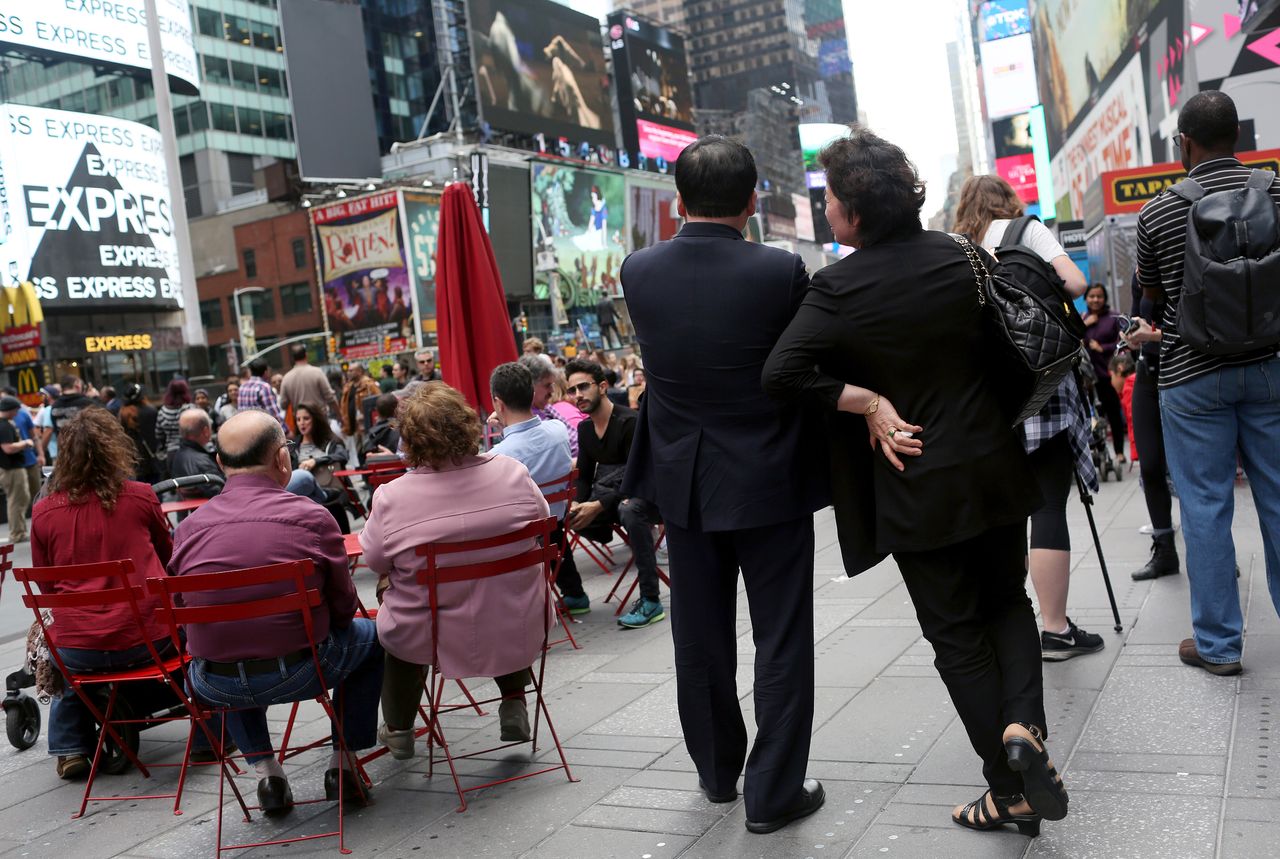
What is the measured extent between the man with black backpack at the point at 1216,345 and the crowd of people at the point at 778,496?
1 cm

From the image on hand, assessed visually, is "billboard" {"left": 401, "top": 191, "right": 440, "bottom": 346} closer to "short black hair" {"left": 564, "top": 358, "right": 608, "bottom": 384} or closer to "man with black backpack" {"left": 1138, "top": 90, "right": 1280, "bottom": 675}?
"short black hair" {"left": 564, "top": 358, "right": 608, "bottom": 384}

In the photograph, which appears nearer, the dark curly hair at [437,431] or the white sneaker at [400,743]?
the dark curly hair at [437,431]

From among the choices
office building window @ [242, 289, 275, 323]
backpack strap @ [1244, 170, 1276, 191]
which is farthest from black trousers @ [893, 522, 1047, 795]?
office building window @ [242, 289, 275, 323]

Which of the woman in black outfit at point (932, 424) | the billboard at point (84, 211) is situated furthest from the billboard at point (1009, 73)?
the woman in black outfit at point (932, 424)

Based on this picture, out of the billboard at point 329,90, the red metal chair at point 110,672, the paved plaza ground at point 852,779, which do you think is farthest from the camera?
the billboard at point 329,90

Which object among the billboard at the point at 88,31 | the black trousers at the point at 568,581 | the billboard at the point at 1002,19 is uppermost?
the billboard at the point at 1002,19

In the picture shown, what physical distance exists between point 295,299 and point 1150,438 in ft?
201

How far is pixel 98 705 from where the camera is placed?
5.00m

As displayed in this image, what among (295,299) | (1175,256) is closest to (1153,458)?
(1175,256)

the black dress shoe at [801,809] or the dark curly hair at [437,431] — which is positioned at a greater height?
the dark curly hair at [437,431]

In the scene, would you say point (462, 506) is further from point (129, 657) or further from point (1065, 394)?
point (1065, 394)

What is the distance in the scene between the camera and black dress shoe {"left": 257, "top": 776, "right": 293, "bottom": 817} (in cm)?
414

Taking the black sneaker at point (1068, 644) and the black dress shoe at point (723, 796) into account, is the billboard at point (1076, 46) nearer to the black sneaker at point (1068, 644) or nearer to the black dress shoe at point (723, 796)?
the black sneaker at point (1068, 644)

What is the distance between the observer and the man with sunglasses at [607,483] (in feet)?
22.1
